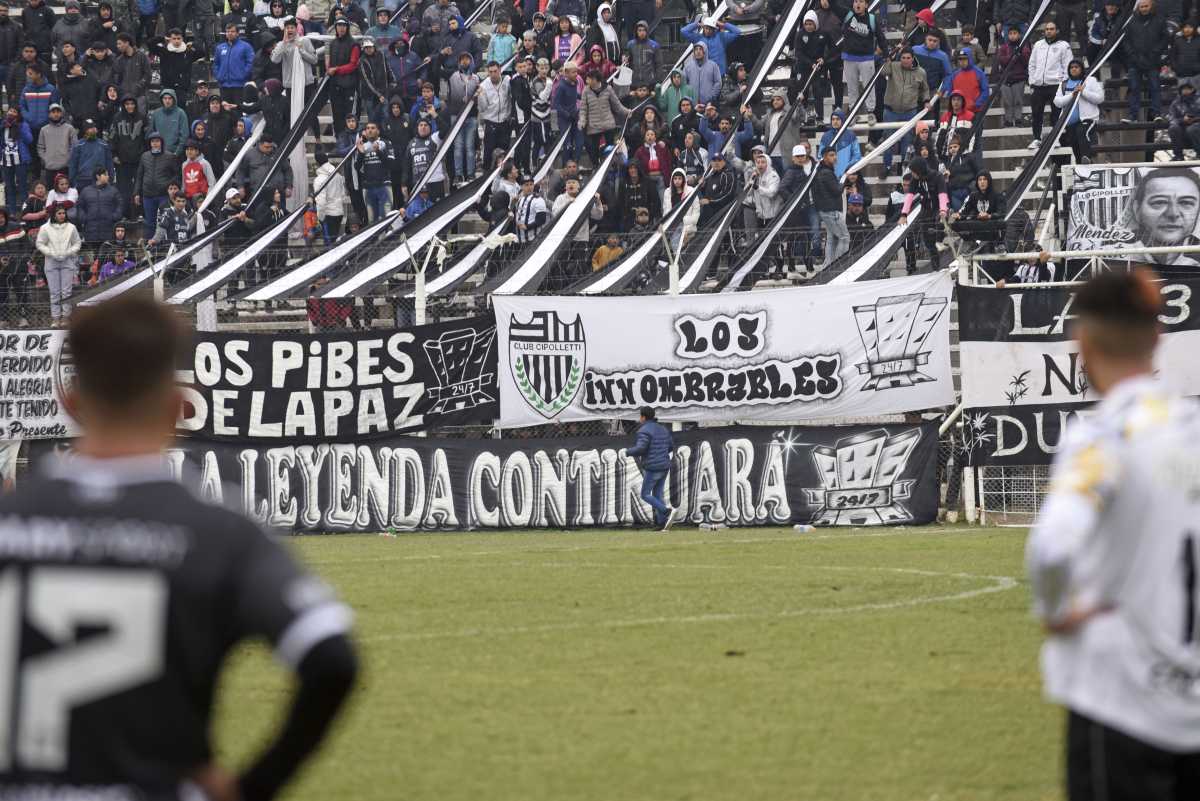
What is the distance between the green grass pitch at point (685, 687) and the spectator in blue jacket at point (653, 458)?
5686 millimetres

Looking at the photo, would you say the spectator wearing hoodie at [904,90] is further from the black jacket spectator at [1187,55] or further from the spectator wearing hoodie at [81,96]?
the spectator wearing hoodie at [81,96]

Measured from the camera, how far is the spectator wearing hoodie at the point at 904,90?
2953 cm

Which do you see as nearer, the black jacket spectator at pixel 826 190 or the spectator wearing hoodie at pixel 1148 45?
the black jacket spectator at pixel 826 190

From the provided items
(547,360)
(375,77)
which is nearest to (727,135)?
(375,77)

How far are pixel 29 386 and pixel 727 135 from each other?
36.1ft

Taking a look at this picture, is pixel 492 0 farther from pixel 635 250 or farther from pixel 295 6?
pixel 635 250

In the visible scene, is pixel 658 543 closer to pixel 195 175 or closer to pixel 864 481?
pixel 864 481

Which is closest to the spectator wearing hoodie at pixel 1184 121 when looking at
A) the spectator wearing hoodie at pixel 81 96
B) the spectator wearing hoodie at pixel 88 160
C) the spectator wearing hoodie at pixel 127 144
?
the spectator wearing hoodie at pixel 127 144

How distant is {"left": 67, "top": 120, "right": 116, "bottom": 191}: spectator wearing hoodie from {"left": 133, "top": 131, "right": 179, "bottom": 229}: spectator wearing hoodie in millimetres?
559

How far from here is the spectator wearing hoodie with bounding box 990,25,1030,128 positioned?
1159 inches

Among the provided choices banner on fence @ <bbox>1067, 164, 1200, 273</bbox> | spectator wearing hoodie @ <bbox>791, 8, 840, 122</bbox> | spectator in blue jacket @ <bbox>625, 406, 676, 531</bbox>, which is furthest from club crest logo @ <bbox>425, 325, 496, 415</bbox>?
spectator wearing hoodie @ <bbox>791, 8, 840, 122</bbox>

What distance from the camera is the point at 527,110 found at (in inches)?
1219

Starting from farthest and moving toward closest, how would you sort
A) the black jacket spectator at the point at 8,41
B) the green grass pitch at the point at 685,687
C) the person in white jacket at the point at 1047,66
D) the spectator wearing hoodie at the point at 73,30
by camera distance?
the black jacket spectator at the point at 8,41 < the spectator wearing hoodie at the point at 73,30 < the person in white jacket at the point at 1047,66 < the green grass pitch at the point at 685,687

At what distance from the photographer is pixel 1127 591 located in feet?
15.4
